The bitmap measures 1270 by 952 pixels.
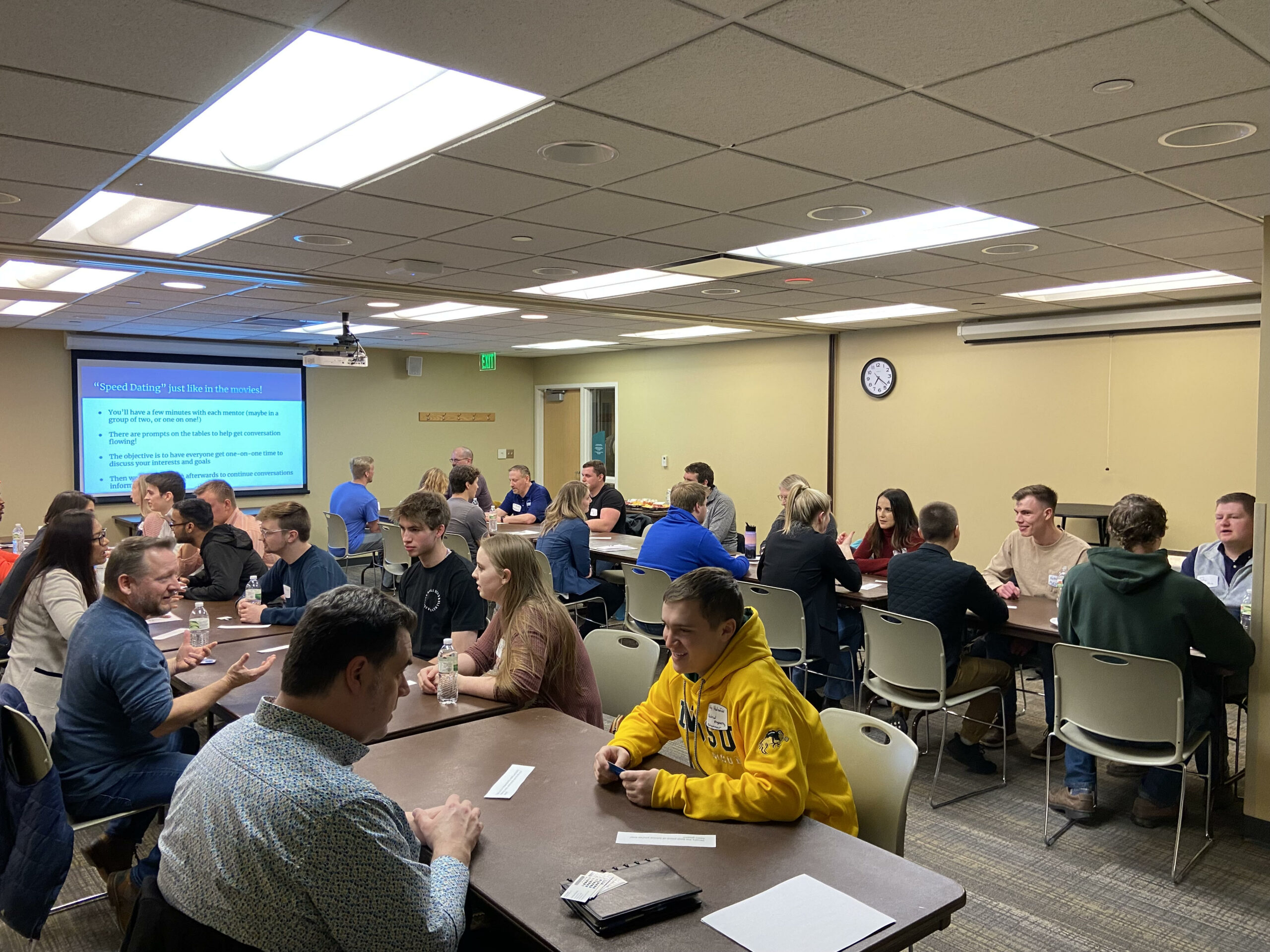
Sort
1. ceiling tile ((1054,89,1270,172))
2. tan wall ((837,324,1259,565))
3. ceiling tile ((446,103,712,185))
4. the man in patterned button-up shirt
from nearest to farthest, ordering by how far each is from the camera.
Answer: the man in patterned button-up shirt, ceiling tile ((1054,89,1270,172)), ceiling tile ((446,103,712,185)), tan wall ((837,324,1259,565))

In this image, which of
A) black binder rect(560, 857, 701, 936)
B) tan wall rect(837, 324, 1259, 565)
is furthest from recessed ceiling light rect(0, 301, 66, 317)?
tan wall rect(837, 324, 1259, 565)

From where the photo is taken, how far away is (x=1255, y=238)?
162 inches

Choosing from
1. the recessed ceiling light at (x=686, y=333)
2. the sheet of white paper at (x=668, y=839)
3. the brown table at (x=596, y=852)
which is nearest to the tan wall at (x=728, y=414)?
the recessed ceiling light at (x=686, y=333)

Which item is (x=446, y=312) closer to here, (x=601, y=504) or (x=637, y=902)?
(x=601, y=504)

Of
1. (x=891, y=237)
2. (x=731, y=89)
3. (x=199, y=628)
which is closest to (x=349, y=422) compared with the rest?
(x=199, y=628)

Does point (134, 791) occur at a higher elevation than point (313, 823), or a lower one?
lower

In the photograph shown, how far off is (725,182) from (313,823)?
2.59 m

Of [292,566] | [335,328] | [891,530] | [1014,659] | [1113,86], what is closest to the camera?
[1113,86]

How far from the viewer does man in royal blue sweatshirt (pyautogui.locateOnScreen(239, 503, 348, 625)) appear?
3.95 m

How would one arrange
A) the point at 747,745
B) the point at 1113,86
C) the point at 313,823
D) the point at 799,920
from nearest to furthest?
the point at 313,823 → the point at 799,920 → the point at 747,745 → the point at 1113,86

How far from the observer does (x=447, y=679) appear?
2803 mm

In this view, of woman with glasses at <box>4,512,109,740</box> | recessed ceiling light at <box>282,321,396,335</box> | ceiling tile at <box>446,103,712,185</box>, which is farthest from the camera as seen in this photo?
recessed ceiling light at <box>282,321,396,335</box>

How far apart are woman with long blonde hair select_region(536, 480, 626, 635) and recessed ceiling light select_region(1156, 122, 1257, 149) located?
3.93 metres

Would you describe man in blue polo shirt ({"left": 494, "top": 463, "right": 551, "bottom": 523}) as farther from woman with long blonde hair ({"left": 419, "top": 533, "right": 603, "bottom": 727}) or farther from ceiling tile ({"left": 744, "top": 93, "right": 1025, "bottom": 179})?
ceiling tile ({"left": 744, "top": 93, "right": 1025, "bottom": 179})
